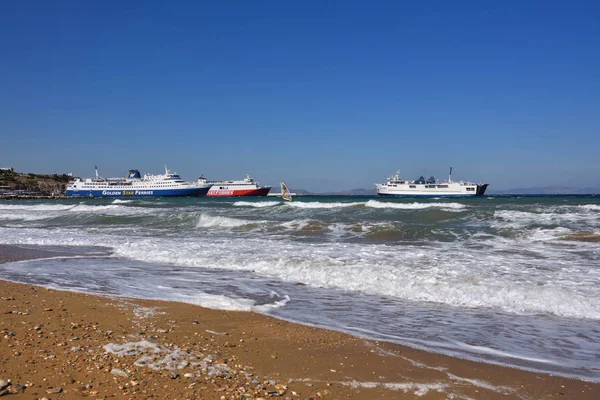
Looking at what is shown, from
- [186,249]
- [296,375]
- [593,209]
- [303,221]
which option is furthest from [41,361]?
→ [593,209]

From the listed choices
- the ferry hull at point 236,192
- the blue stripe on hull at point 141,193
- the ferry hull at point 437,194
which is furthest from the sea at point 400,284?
the ferry hull at point 236,192

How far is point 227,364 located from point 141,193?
9757 cm

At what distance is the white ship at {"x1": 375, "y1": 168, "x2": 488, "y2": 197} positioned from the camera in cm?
8919

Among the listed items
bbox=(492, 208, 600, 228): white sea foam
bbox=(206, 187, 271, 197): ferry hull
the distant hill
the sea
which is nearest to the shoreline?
the sea

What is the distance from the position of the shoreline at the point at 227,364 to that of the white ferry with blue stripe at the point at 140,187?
9155 centimetres

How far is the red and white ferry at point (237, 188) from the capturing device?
9856 centimetres

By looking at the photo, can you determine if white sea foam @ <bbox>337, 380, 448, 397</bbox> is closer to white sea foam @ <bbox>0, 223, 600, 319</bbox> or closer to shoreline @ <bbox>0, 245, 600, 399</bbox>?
shoreline @ <bbox>0, 245, 600, 399</bbox>

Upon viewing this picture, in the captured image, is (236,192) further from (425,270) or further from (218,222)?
(425,270)

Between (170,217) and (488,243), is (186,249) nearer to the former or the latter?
(488,243)

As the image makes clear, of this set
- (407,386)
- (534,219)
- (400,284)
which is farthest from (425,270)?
(534,219)

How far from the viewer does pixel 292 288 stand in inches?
293

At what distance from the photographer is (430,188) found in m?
90.2

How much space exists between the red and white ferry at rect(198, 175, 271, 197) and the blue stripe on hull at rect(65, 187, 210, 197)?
2.97 meters

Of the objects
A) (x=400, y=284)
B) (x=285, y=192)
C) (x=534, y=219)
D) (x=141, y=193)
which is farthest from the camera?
(x=141, y=193)
